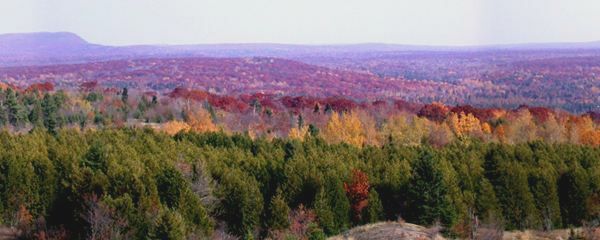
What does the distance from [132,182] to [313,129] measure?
4450 centimetres

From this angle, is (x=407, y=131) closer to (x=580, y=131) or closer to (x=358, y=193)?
(x=580, y=131)

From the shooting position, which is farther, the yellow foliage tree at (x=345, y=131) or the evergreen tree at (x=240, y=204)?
the yellow foliage tree at (x=345, y=131)

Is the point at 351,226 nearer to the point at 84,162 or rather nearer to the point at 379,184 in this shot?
the point at 379,184

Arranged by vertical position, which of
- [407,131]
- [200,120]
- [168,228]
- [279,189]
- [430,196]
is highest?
[168,228]

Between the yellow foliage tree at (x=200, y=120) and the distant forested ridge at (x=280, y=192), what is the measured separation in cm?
4014

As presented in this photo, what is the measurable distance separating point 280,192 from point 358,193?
5.26 m

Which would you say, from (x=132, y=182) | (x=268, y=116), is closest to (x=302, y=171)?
(x=132, y=182)

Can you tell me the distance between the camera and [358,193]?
40375 mm

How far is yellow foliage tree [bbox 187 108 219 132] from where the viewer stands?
88.7 metres

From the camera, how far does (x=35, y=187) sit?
40844 mm

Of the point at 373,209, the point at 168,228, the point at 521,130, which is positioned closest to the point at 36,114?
the point at 521,130

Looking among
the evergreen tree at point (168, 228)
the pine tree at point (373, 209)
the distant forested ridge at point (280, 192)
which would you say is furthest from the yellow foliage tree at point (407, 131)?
the evergreen tree at point (168, 228)

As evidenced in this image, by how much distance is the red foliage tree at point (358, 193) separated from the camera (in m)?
40.0

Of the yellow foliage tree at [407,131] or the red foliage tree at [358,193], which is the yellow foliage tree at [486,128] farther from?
the red foliage tree at [358,193]
